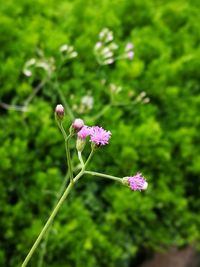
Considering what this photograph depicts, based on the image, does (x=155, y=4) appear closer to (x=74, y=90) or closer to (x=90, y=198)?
(x=74, y=90)

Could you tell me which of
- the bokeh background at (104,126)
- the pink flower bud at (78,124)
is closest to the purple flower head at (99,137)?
the pink flower bud at (78,124)

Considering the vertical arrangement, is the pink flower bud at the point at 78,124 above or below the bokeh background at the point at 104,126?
below

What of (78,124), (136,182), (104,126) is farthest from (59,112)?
(104,126)

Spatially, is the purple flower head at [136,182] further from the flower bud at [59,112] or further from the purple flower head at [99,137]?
the flower bud at [59,112]

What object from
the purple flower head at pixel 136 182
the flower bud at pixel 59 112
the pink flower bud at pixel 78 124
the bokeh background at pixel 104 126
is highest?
the bokeh background at pixel 104 126

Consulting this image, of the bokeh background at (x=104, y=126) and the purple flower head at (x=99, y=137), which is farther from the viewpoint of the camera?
the bokeh background at (x=104, y=126)

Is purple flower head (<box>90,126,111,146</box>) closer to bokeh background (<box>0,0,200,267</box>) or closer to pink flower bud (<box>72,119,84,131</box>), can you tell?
pink flower bud (<box>72,119,84,131</box>)

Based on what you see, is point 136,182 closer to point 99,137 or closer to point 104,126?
point 99,137

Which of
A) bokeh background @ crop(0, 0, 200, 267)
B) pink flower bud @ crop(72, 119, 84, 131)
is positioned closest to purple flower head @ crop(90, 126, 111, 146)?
pink flower bud @ crop(72, 119, 84, 131)

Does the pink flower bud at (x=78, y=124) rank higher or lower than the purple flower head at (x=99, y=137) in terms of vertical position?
higher

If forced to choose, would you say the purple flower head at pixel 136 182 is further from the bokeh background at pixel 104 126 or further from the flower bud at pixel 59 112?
the bokeh background at pixel 104 126
